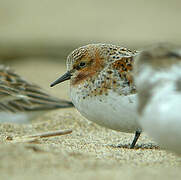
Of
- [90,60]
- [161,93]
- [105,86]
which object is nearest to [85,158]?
[161,93]

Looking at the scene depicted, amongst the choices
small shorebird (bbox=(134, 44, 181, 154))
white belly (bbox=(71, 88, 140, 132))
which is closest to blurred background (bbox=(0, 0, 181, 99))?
white belly (bbox=(71, 88, 140, 132))

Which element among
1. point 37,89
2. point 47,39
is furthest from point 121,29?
point 37,89

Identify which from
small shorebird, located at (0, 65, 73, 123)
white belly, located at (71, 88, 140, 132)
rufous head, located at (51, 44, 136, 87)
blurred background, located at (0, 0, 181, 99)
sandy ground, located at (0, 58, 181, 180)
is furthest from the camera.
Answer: blurred background, located at (0, 0, 181, 99)

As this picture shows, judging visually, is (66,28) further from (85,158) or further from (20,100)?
(85,158)

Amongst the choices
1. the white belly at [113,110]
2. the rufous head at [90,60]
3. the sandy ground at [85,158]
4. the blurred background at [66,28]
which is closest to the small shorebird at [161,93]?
the sandy ground at [85,158]

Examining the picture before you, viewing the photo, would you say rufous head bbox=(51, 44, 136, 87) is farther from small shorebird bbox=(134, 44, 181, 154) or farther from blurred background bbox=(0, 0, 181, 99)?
blurred background bbox=(0, 0, 181, 99)

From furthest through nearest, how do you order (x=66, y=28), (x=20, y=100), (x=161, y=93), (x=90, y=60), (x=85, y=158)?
(x=66, y=28), (x=20, y=100), (x=90, y=60), (x=85, y=158), (x=161, y=93)

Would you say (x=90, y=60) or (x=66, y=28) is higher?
(x=90, y=60)

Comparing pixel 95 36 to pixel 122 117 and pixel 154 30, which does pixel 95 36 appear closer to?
pixel 154 30
